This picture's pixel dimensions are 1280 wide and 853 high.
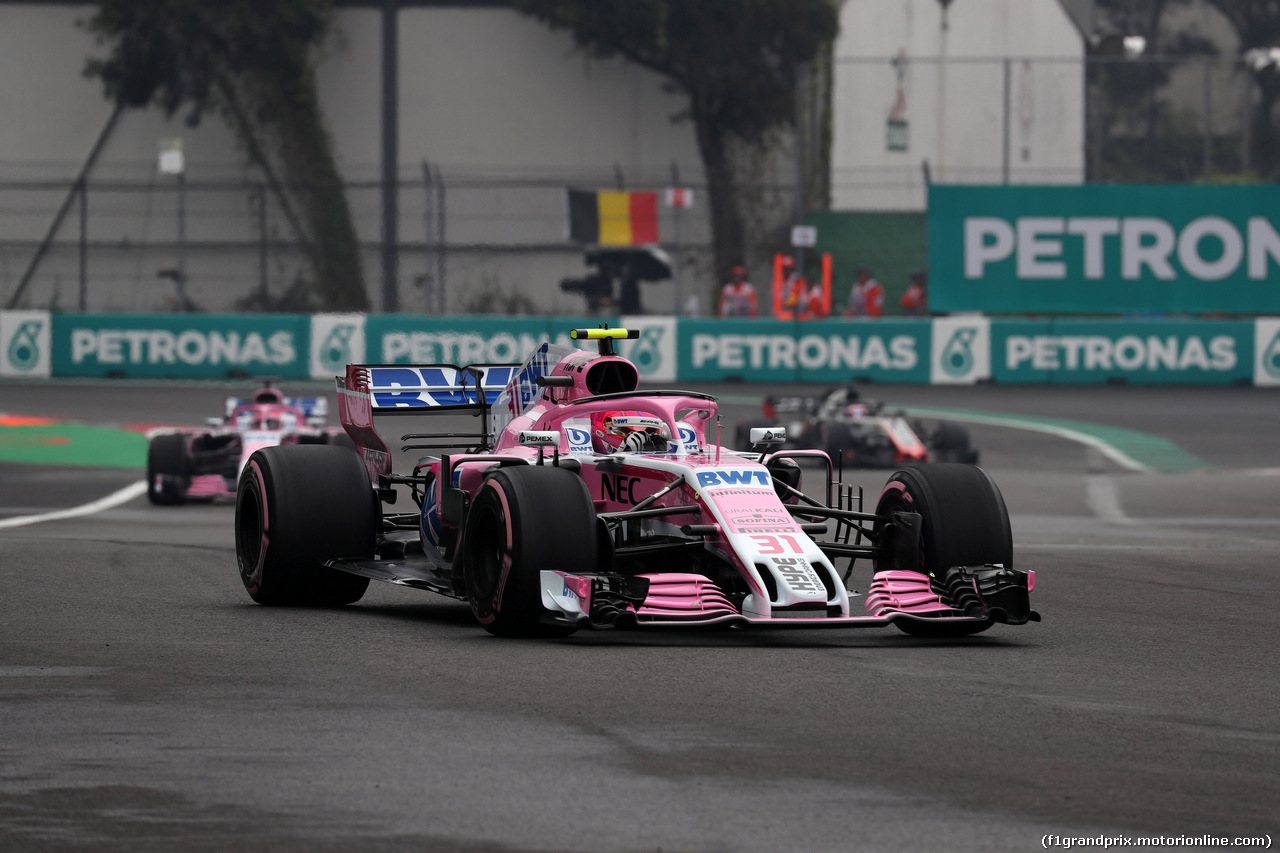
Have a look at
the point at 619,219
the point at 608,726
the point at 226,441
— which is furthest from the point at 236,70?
the point at 608,726

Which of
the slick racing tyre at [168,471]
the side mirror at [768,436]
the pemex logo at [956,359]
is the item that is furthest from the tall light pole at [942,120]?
the side mirror at [768,436]

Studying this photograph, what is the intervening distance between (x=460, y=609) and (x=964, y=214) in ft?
85.2

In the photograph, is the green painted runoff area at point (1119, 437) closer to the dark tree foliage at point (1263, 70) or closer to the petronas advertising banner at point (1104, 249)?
the petronas advertising banner at point (1104, 249)

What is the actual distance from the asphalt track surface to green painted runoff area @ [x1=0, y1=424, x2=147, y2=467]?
1147 cm

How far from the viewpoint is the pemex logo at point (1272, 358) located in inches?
1299

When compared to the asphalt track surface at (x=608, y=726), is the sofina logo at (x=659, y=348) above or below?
above

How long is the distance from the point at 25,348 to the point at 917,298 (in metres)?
16.0

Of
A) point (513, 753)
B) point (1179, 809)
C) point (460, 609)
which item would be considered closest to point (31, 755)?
point (513, 753)

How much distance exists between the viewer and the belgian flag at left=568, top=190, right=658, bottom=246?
128ft

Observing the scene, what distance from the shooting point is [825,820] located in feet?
17.9

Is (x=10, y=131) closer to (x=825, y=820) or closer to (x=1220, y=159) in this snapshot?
(x=1220, y=159)

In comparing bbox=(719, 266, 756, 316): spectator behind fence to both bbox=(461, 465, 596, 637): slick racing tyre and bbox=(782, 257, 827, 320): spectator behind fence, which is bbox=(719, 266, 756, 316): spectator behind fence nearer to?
bbox=(782, 257, 827, 320): spectator behind fence

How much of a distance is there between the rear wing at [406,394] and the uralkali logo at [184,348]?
21.1 m

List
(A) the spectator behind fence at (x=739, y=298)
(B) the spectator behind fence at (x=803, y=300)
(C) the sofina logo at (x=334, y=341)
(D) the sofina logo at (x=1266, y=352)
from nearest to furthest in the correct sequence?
(C) the sofina logo at (x=334, y=341) < (D) the sofina logo at (x=1266, y=352) < (B) the spectator behind fence at (x=803, y=300) < (A) the spectator behind fence at (x=739, y=298)
